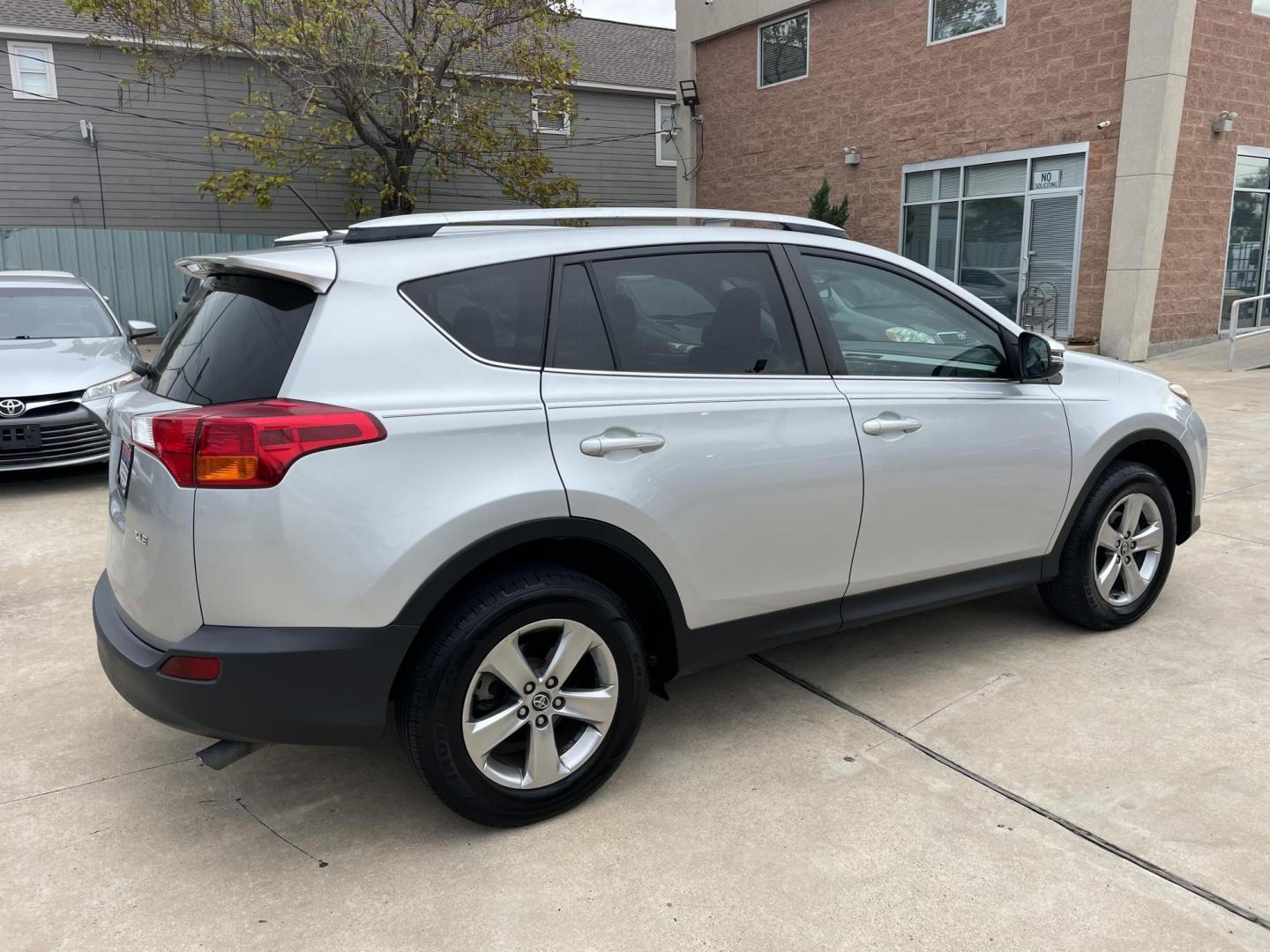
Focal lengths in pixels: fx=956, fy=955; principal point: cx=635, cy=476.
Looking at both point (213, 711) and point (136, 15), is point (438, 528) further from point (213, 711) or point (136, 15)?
point (136, 15)

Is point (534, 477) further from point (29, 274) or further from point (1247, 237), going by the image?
point (1247, 237)

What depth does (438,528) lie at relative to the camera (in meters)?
2.43

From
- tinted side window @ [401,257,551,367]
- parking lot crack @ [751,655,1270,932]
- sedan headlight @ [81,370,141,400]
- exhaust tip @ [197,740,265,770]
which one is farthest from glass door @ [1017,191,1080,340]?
exhaust tip @ [197,740,265,770]

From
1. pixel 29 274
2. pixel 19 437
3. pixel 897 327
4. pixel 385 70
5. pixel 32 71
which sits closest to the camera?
pixel 897 327

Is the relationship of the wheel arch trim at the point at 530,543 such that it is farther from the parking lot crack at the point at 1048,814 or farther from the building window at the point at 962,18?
the building window at the point at 962,18

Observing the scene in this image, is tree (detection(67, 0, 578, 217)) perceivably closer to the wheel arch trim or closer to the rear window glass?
the rear window glass

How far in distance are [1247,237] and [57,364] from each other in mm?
15228

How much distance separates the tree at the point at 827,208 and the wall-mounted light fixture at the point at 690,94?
4307 mm

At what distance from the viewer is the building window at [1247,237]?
1363cm

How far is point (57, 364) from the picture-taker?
7035mm

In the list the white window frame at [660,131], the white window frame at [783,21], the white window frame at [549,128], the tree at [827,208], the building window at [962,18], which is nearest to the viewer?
the building window at [962,18]

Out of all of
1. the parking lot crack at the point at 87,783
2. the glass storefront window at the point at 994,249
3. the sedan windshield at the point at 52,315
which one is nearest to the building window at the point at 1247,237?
the glass storefront window at the point at 994,249

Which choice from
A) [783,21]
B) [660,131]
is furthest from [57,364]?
[660,131]

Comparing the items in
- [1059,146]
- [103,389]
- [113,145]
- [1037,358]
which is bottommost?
[103,389]
